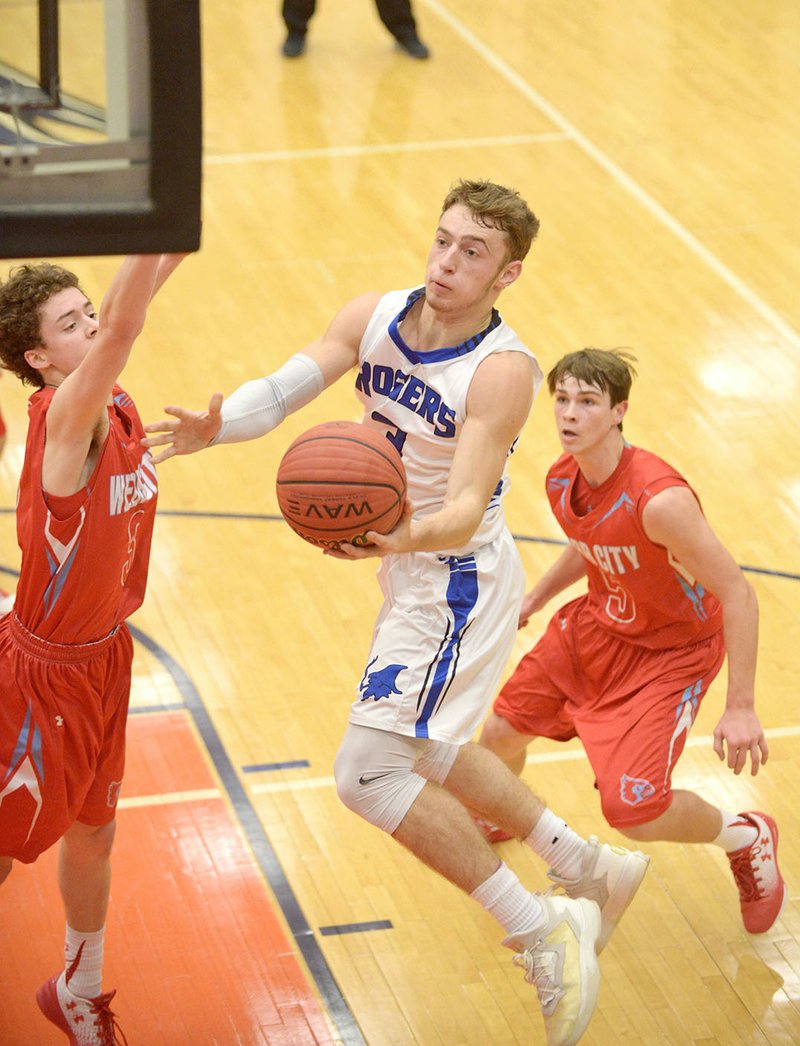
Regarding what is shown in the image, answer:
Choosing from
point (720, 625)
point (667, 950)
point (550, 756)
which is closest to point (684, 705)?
point (720, 625)

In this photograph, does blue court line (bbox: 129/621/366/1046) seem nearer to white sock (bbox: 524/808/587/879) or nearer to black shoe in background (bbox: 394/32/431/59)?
white sock (bbox: 524/808/587/879)

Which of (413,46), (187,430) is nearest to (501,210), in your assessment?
(187,430)

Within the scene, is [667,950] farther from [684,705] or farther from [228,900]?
[228,900]

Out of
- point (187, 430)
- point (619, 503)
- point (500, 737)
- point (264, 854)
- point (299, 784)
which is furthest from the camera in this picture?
point (299, 784)

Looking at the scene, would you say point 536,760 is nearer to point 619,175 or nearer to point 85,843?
point 85,843

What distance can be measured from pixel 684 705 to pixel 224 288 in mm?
5364

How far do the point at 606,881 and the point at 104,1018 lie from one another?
1.47 metres

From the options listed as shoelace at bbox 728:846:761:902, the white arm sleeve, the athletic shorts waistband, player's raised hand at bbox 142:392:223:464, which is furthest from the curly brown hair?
shoelace at bbox 728:846:761:902

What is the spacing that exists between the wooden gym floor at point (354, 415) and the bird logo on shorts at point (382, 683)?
0.97 metres

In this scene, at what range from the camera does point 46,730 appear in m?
4.05

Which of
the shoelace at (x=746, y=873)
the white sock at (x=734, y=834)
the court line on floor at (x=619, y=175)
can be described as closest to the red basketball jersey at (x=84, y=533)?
the white sock at (x=734, y=834)

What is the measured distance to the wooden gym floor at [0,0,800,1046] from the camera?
478cm

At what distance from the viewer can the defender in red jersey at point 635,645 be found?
4551 millimetres

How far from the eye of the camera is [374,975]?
482 centimetres
